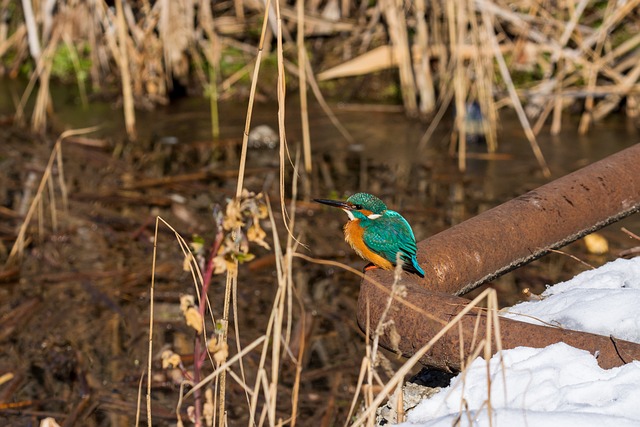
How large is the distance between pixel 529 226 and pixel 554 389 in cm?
57

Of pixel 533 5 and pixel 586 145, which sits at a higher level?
pixel 533 5

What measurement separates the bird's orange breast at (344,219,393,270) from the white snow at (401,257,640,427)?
28.5 inches

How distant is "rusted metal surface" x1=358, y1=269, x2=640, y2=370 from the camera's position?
1.58 m

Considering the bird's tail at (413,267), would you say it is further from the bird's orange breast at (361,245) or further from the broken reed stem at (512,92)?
the broken reed stem at (512,92)

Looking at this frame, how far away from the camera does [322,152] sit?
6082 mm

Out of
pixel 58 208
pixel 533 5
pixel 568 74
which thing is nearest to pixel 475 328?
pixel 58 208

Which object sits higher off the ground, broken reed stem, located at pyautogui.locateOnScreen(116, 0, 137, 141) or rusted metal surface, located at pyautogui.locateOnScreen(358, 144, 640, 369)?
rusted metal surface, located at pyautogui.locateOnScreen(358, 144, 640, 369)

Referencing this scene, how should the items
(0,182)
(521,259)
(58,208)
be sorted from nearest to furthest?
(521,259) < (58,208) < (0,182)

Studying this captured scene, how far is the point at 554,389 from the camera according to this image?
5.19 ft

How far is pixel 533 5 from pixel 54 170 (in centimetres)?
316

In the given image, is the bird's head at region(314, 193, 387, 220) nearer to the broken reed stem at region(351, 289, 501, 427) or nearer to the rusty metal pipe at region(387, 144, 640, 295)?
the rusty metal pipe at region(387, 144, 640, 295)

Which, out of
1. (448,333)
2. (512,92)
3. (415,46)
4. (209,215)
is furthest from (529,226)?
(415,46)

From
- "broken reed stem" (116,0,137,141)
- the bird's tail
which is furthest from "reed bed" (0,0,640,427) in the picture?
the bird's tail

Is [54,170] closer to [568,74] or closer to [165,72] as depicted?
[165,72]
